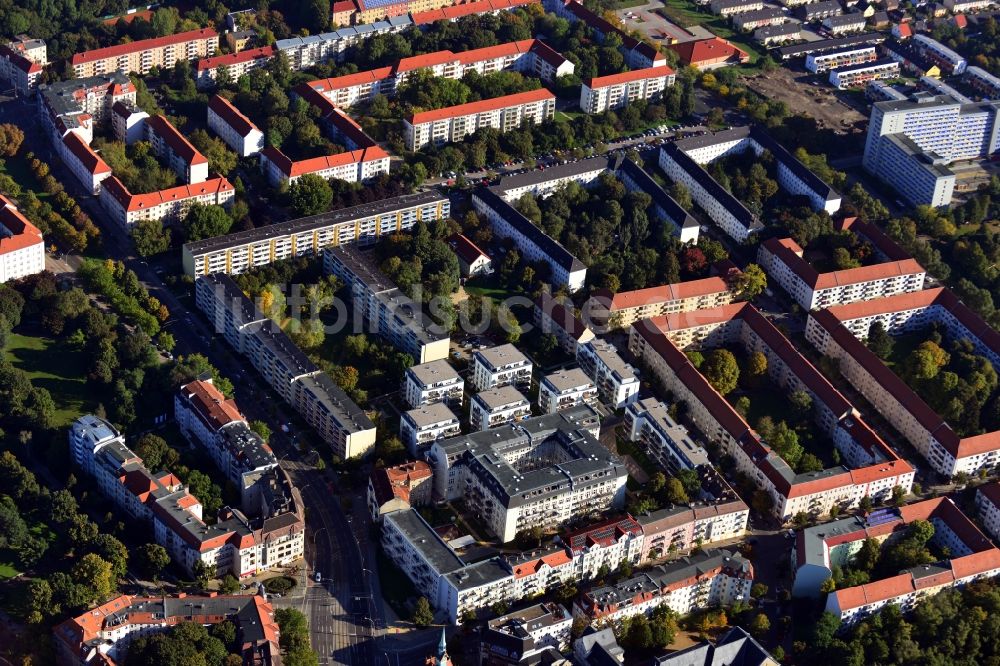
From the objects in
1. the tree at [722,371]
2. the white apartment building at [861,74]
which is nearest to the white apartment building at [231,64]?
the white apartment building at [861,74]

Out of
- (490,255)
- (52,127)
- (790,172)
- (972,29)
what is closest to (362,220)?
(490,255)

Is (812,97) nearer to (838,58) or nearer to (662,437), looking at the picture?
(838,58)

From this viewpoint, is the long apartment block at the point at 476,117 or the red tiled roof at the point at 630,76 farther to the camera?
the red tiled roof at the point at 630,76

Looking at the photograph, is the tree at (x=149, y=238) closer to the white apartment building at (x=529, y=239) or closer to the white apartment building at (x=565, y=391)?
the white apartment building at (x=529, y=239)

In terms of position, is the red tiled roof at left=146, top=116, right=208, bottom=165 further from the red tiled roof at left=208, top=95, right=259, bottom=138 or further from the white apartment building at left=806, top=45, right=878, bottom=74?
the white apartment building at left=806, top=45, right=878, bottom=74

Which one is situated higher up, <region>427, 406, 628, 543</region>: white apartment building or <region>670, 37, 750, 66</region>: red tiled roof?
<region>670, 37, 750, 66</region>: red tiled roof

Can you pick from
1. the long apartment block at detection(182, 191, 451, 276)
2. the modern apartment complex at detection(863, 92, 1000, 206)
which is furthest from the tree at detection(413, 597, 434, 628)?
the modern apartment complex at detection(863, 92, 1000, 206)
